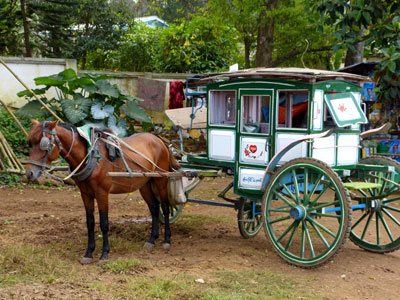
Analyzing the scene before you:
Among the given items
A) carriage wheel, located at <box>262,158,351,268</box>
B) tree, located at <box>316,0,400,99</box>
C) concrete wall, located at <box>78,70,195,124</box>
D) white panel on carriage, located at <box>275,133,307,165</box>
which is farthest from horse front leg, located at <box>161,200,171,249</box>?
concrete wall, located at <box>78,70,195,124</box>

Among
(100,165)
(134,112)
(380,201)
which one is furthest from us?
(134,112)

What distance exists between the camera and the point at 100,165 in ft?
19.0

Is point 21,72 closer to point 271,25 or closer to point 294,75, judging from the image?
point 271,25

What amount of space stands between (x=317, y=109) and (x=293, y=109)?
53 centimetres

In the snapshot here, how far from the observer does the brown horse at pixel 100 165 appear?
17.3 ft

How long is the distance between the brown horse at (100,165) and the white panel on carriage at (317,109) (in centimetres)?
212

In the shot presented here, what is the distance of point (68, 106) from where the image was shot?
38.0 ft

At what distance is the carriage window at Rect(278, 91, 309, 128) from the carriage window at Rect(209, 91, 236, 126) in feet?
2.43

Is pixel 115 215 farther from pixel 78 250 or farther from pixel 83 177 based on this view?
pixel 83 177

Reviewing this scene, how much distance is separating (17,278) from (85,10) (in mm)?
19225

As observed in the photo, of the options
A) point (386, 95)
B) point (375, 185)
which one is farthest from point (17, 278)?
point (386, 95)

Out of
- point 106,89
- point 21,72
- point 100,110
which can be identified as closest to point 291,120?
point 100,110

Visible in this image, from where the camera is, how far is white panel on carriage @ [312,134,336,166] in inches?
230

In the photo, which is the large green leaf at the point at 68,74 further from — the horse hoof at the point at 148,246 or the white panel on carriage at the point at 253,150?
the white panel on carriage at the point at 253,150
